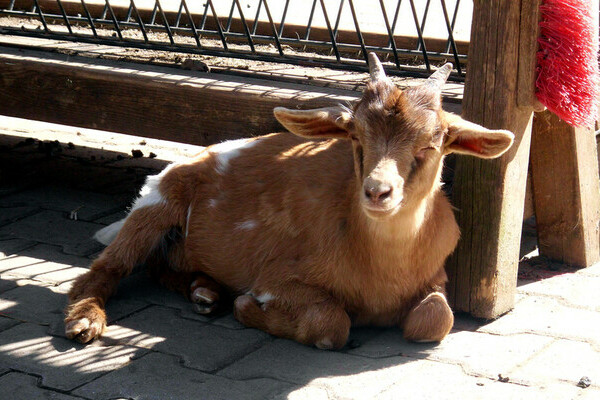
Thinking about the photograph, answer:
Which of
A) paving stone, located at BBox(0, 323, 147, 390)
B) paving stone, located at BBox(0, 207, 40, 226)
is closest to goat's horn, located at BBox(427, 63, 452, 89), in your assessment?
paving stone, located at BBox(0, 323, 147, 390)

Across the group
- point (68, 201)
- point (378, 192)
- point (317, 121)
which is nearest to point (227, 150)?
point (317, 121)

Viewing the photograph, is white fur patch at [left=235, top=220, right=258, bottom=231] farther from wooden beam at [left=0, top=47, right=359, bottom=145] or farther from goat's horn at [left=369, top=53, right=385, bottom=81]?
goat's horn at [left=369, top=53, right=385, bottom=81]

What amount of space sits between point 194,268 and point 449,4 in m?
4.30

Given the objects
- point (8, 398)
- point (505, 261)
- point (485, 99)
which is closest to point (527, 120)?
point (485, 99)

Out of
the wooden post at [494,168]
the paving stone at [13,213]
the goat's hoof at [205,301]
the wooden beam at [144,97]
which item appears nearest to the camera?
the wooden post at [494,168]

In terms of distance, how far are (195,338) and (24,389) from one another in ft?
2.81

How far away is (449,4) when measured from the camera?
26.5 feet

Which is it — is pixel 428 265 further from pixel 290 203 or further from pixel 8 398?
pixel 8 398

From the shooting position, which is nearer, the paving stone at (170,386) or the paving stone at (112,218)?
the paving stone at (170,386)

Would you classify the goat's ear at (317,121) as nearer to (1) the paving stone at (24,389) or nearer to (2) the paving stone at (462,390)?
(2) the paving stone at (462,390)


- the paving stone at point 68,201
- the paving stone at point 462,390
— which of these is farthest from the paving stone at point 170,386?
the paving stone at point 68,201

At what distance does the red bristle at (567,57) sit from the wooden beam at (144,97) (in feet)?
3.83

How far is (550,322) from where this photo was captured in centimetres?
432

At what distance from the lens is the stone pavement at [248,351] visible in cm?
362
